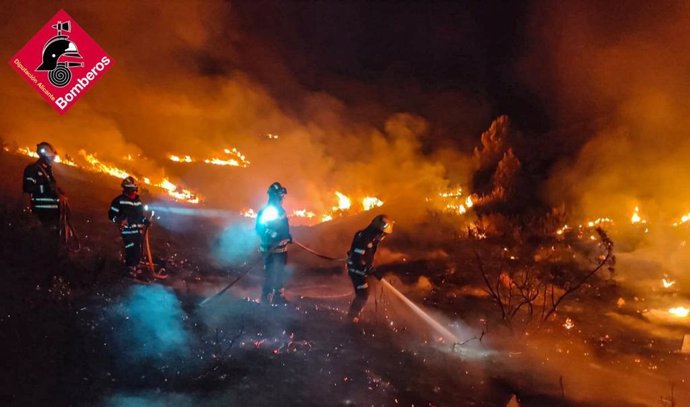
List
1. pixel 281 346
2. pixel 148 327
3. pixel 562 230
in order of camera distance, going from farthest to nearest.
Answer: pixel 562 230, pixel 281 346, pixel 148 327

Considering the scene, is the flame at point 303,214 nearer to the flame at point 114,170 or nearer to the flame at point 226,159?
the flame at point 226,159

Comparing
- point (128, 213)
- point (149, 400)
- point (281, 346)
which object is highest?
point (128, 213)

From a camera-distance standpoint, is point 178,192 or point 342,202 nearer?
point 342,202

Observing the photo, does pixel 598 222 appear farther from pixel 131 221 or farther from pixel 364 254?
pixel 131 221

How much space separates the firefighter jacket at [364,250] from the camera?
6.97m

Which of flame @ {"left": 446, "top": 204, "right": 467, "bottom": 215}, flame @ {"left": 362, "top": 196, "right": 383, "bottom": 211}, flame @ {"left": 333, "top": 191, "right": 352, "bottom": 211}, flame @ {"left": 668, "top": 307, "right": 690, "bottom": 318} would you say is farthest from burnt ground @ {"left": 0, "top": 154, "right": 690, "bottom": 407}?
flame @ {"left": 333, "top": 191, "right": 352, "bottom": 211}

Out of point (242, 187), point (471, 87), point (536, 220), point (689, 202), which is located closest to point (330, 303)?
point (536, 220)

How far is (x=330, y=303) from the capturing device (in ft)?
27.0

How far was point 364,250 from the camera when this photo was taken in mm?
6969

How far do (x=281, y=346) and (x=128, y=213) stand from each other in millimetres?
2936

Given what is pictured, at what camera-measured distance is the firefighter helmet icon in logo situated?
14.7m

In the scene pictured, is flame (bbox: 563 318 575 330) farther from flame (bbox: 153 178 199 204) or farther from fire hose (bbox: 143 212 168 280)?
flame (bbox: 153 178 199 204)

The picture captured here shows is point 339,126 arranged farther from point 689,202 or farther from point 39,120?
point 689,202

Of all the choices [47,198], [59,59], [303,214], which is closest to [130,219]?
[47,198]
